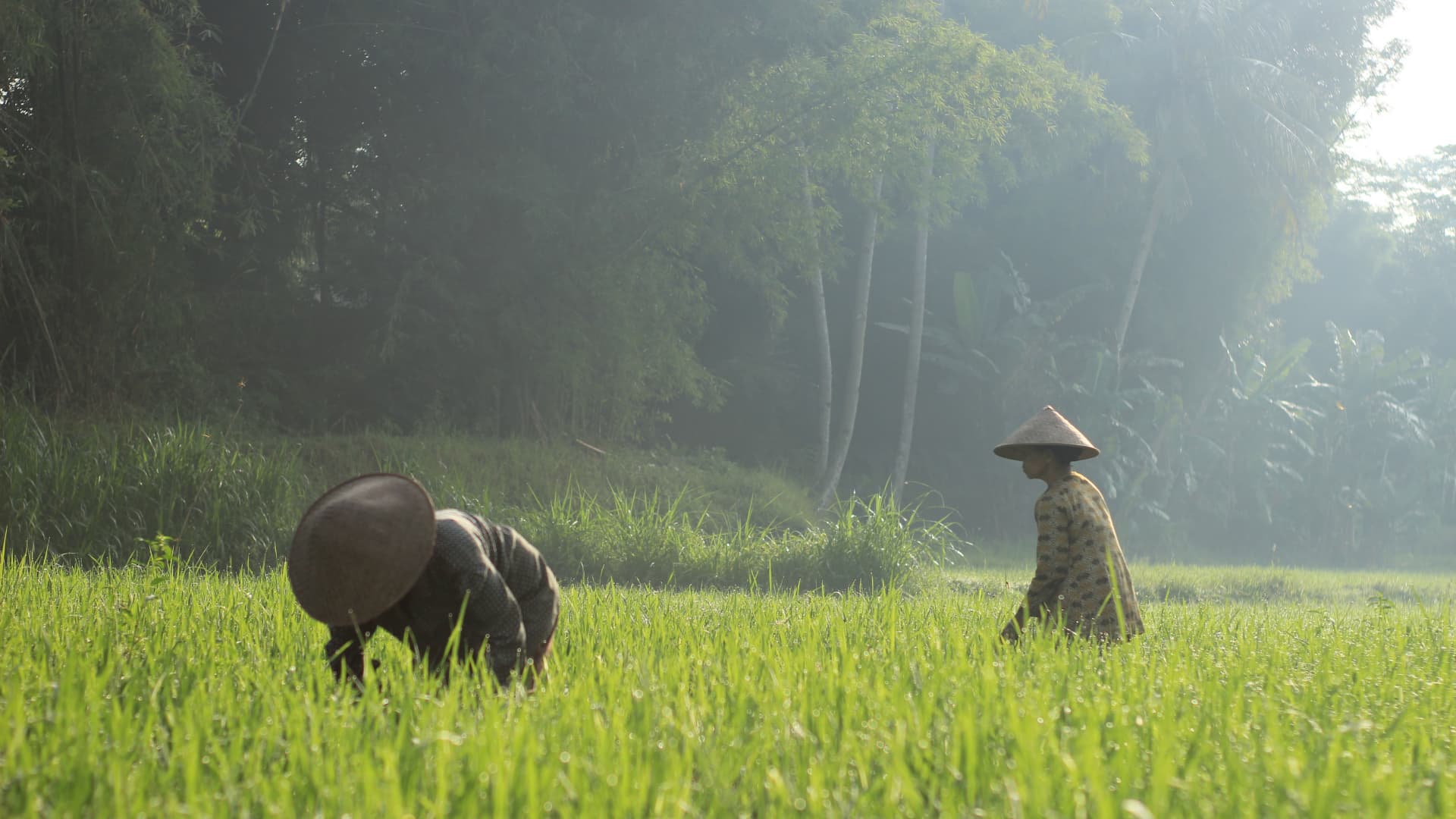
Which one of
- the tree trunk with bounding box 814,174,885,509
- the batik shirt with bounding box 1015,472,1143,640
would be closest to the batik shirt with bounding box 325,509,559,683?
the batik shirt with bounding box 1015,472,1143,640

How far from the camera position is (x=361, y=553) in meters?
2.54

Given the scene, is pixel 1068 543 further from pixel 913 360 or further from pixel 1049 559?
pixel 913 360

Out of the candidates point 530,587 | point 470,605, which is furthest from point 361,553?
point 530,587

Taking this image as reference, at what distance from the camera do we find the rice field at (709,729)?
81.1 inches

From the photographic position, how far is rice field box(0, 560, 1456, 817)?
206cm

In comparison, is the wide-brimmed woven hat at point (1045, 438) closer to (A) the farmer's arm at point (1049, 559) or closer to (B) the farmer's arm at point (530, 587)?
(A) the farmer's arm at point (1049, 559)

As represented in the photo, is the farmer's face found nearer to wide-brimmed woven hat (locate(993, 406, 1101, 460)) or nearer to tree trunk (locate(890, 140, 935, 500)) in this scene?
wide-brimmed woven hat (locate(993, 406, 1101, 460))

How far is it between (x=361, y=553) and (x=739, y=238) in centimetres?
1202

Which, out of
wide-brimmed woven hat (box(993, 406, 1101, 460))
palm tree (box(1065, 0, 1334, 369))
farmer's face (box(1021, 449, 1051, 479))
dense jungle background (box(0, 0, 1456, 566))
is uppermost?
palm tree (box(1065, 0, 1334, 369))

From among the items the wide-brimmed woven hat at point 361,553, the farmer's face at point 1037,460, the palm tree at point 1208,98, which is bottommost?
the wide-brimmed woven hat at point 361,553

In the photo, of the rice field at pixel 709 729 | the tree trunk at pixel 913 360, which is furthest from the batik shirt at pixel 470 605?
the tree trunk at pixel 913 360

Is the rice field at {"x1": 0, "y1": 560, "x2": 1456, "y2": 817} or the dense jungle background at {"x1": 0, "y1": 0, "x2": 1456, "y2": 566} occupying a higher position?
the dense jungle background at {"x1": 0, "y1": 0, "x2": 1456, "y2": 566}

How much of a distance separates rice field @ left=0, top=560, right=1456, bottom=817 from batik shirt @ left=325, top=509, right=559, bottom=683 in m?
0.11

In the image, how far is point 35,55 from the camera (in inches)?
333
